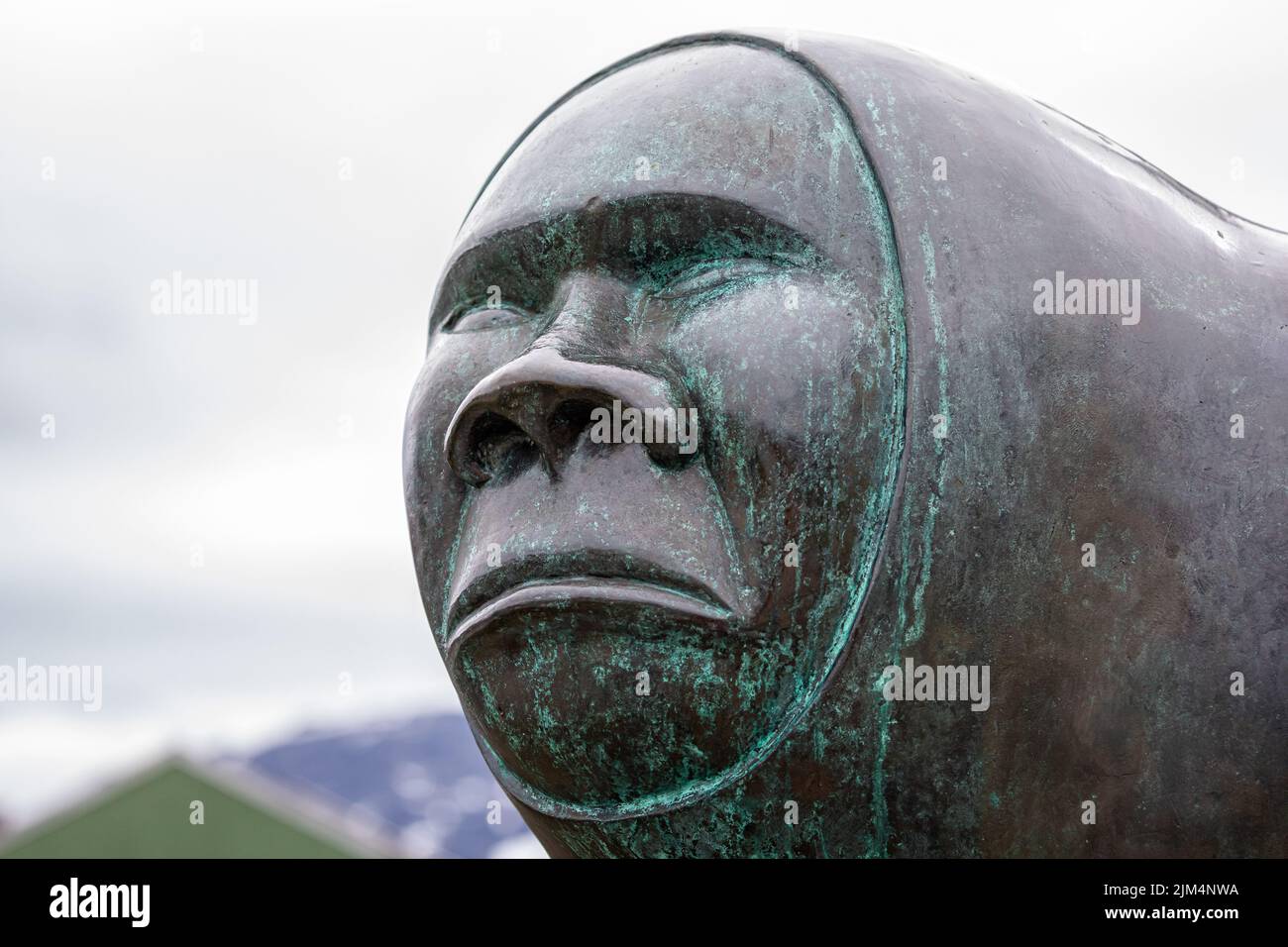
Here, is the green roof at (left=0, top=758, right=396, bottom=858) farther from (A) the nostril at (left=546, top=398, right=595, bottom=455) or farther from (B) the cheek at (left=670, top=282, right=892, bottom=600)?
(B) the cheek at (left=670, top=282, right=892, bottom=600)

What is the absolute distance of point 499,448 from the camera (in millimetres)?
3463

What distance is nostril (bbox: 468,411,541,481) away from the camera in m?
3.41

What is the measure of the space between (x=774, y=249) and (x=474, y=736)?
4.96ft

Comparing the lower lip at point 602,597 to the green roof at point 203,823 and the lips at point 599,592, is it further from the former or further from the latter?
the green roof at point 203,823

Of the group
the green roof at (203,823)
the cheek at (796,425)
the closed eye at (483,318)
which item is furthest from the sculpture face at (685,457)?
the green roof at (203,823)

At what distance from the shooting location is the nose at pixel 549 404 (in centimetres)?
319

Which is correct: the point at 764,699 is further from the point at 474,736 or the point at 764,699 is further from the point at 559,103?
the point at 559,103

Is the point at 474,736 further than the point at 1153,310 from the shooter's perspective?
Yes

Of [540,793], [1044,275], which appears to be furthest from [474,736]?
[1044,275]

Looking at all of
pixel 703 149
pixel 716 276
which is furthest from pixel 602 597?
pixel 703 149

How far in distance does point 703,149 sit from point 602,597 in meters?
1.08

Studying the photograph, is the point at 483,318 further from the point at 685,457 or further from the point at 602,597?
the point at 602,597

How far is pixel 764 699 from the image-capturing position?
318cm
